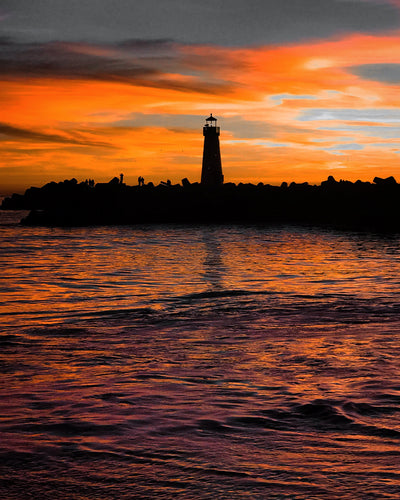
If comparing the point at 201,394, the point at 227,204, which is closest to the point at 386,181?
the point at 227,204

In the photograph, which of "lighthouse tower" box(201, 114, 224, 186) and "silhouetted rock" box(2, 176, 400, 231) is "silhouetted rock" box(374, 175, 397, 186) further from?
"lighthouse tower" box(201, 114, 224, 186)

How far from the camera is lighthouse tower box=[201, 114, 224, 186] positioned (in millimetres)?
67750

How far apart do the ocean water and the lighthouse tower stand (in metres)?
53.7

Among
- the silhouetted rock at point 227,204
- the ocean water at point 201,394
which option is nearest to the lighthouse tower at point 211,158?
the silhouetted rock at point 227,204

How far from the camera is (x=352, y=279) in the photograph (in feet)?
57.8

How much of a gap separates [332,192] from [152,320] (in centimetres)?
5451

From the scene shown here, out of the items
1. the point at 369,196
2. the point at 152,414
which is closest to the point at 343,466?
the point at 152,414

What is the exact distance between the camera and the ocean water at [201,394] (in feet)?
14.1

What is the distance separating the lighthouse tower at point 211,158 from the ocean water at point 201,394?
53.7m

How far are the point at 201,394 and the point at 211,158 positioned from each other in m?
63.6

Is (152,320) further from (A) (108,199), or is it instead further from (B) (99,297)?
(A) (108,199)

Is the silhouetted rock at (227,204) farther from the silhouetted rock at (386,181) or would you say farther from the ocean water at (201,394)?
the ocean water at (201,394)

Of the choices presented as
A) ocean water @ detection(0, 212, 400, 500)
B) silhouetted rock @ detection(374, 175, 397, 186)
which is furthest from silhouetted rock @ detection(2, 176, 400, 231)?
ocean water @ detection(0, 212, 400, 500)

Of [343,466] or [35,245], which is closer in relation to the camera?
[343,466]
